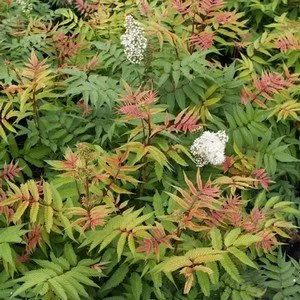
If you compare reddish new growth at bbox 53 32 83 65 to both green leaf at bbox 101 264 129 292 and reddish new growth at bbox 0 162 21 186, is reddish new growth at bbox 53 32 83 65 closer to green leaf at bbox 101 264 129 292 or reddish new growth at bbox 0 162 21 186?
reddish new growth at bbox 0 162 21 186

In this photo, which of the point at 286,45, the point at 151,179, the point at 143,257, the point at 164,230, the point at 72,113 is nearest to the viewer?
the point at 143,257

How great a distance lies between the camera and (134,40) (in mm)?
3338

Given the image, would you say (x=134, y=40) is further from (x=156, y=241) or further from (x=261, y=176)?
(x=156, y=241)

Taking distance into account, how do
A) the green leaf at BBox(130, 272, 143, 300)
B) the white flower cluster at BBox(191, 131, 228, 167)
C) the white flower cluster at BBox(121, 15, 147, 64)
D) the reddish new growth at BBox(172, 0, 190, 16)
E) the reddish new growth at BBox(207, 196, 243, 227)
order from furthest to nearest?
the reddish new growth at BBox(172, 0, 190, 16) → the white flower cluster at BBox(121, 15, 147, 64) → the white flower cluster at BBox(191, 131, 228, 167) → the reddish new growth at BBox(207, 196, 243, 227) → the green leaf at BBox(130, 272, 143, 300)

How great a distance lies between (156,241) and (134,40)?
1344mm

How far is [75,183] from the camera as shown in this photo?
3.05m

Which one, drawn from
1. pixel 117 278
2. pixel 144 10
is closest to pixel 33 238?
pixel 117 278

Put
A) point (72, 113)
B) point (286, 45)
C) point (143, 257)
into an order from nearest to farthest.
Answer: point (143, 257) < point (72, 113) < point (286, 45)

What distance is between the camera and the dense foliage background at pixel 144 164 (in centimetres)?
266

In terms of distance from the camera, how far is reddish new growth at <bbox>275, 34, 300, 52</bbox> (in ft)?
13.2

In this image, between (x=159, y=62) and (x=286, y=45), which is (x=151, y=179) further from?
(x=286, y=45)

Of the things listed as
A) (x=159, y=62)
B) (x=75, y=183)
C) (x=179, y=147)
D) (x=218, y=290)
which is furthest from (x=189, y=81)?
(x=218, y=290)

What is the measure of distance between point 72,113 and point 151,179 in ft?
2.78

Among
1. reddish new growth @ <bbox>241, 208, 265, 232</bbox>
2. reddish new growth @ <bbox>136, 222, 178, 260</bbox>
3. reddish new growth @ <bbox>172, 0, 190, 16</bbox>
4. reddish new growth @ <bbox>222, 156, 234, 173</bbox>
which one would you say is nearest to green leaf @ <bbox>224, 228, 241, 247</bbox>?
reddish new growth @ <bbox>241, 208, 265, 232</bbox>
